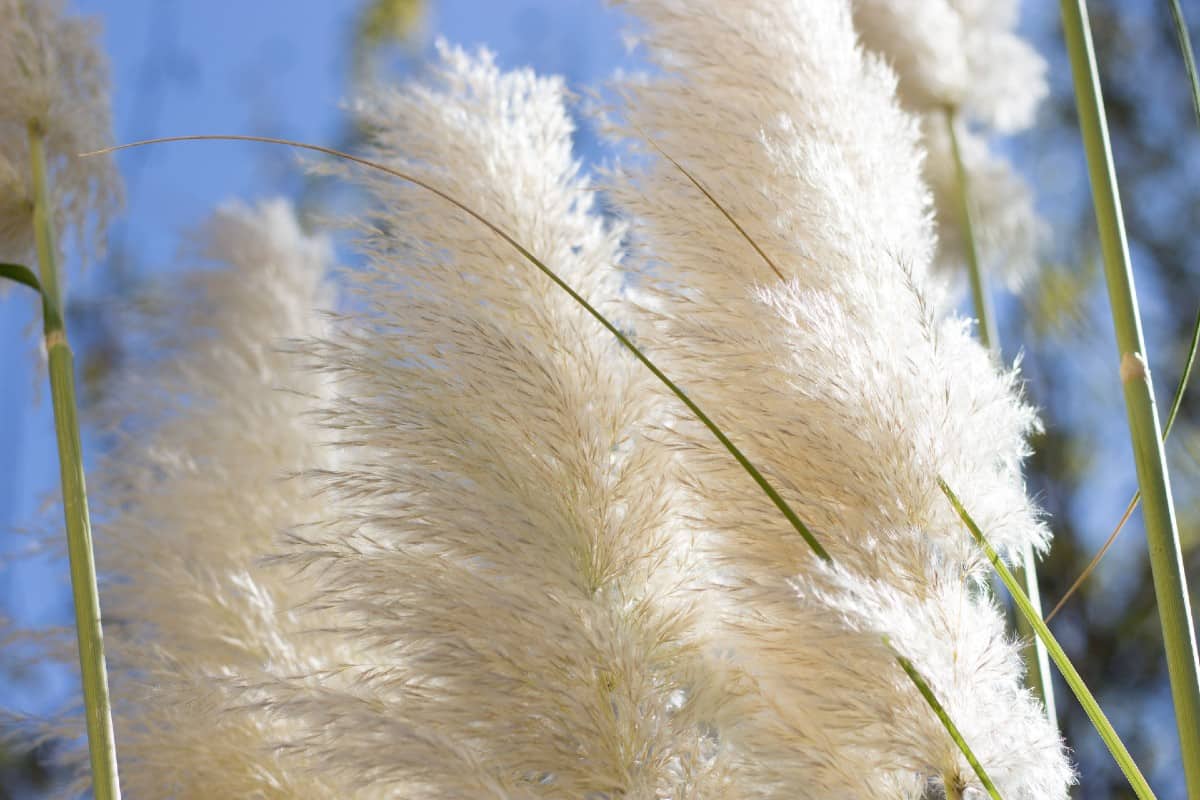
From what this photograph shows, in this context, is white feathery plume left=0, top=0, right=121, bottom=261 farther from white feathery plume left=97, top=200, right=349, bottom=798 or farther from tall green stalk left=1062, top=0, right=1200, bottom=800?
tall green stalk left=1062, top=0, right=1200, bottom=800

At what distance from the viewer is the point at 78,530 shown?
91 cm

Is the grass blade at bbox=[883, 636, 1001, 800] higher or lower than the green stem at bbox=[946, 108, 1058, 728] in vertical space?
lower

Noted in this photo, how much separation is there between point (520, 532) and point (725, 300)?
23 cm

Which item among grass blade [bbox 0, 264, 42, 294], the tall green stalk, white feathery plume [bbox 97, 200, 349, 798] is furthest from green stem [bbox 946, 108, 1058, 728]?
grass blade [bbox 0, 264, 42, 294]

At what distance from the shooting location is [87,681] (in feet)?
2.83

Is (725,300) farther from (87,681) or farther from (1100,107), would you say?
(87,681)

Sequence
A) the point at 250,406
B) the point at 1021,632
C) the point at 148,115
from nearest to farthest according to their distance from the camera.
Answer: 1. the point at 1021,632
2. the point at 250,406
3. the point at 148,115

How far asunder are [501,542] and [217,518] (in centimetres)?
55

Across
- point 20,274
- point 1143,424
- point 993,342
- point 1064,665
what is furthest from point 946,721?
point 20,274

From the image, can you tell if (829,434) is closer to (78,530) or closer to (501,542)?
(501,542)

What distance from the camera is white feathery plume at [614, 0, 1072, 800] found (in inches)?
30.4

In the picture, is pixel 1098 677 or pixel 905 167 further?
pixel 1098 677

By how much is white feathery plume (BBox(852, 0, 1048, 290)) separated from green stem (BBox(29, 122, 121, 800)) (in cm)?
Answer: 97

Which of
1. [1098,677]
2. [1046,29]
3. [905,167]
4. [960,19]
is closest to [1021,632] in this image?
[905,167]
